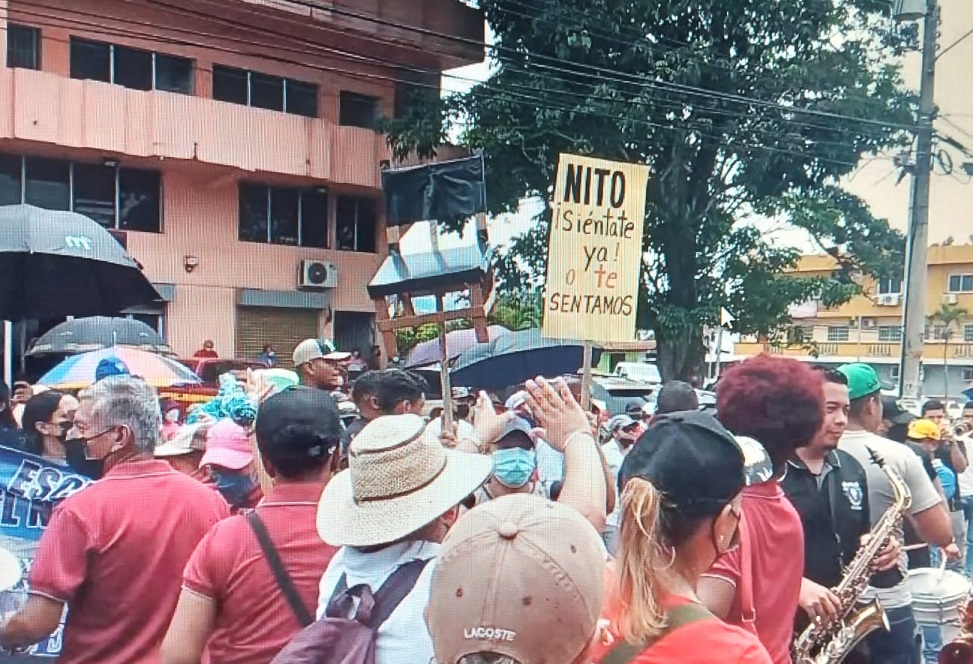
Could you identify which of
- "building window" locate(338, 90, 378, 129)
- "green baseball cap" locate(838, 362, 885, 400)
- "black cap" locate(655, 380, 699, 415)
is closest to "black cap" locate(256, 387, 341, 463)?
"green baseball cap" locate(838, 362, 885, 400)

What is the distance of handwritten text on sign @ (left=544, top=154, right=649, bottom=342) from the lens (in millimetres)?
4473

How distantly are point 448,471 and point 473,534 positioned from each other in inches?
32.8

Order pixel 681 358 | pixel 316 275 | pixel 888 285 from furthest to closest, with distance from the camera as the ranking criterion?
pixel 888 285 < pixel 316 275 < pixel 681 358

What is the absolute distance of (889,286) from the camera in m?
22.0

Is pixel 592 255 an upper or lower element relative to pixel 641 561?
upper

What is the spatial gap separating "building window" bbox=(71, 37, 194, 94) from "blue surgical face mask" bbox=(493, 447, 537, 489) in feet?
52.9

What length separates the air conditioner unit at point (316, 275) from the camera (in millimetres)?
20906

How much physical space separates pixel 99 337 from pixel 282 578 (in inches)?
331

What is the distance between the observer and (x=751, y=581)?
2.69 meters

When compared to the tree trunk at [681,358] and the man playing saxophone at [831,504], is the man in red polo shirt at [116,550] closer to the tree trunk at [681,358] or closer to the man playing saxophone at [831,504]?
the man playing saxophone at [831,504]

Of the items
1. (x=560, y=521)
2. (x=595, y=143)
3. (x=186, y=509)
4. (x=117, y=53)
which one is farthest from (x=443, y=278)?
(x=117, y=53)

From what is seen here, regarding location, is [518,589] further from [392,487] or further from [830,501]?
[830,501]

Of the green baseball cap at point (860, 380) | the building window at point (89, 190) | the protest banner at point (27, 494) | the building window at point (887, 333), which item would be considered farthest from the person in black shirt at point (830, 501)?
the building window at point (887, 333)

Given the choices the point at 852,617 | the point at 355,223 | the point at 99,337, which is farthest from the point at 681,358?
the point at 852,617
